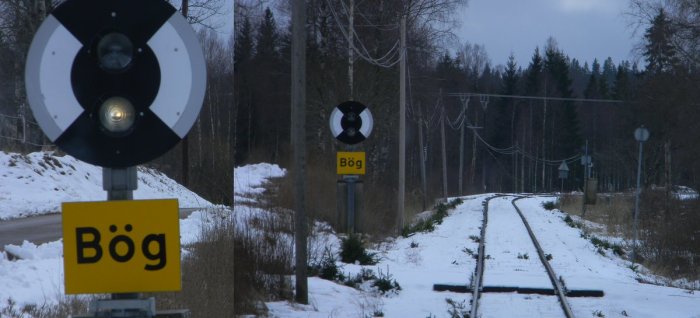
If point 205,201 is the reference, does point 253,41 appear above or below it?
above

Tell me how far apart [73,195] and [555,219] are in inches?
1008

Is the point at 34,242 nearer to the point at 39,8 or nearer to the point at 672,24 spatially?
the point at 39,8

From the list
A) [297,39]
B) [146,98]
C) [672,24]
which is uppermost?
[672,24]

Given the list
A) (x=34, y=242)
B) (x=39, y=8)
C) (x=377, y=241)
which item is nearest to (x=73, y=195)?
(x=34, y=242)

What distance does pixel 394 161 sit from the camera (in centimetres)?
3675

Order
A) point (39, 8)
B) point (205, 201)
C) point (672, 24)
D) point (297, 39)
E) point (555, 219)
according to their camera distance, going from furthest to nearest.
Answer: point (555, 219) < point (672, 24) < point (297, 39) < point (205, 201) < point (39, 8)

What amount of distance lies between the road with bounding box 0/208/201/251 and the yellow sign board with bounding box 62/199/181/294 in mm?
497

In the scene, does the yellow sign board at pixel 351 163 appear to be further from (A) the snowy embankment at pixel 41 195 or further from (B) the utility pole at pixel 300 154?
(A) the snowy embankment at pixel 41 195

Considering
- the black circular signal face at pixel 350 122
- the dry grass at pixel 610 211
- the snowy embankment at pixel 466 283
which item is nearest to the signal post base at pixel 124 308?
the snowy embankment at pixel 466 283

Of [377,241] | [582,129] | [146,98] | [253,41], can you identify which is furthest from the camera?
[582,129]

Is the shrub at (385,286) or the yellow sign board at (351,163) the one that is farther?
the yellow sign board at (351,163)

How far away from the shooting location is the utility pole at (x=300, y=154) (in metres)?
9.20

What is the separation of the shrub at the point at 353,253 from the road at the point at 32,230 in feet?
30.7

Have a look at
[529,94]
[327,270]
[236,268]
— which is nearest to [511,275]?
[327,270]
